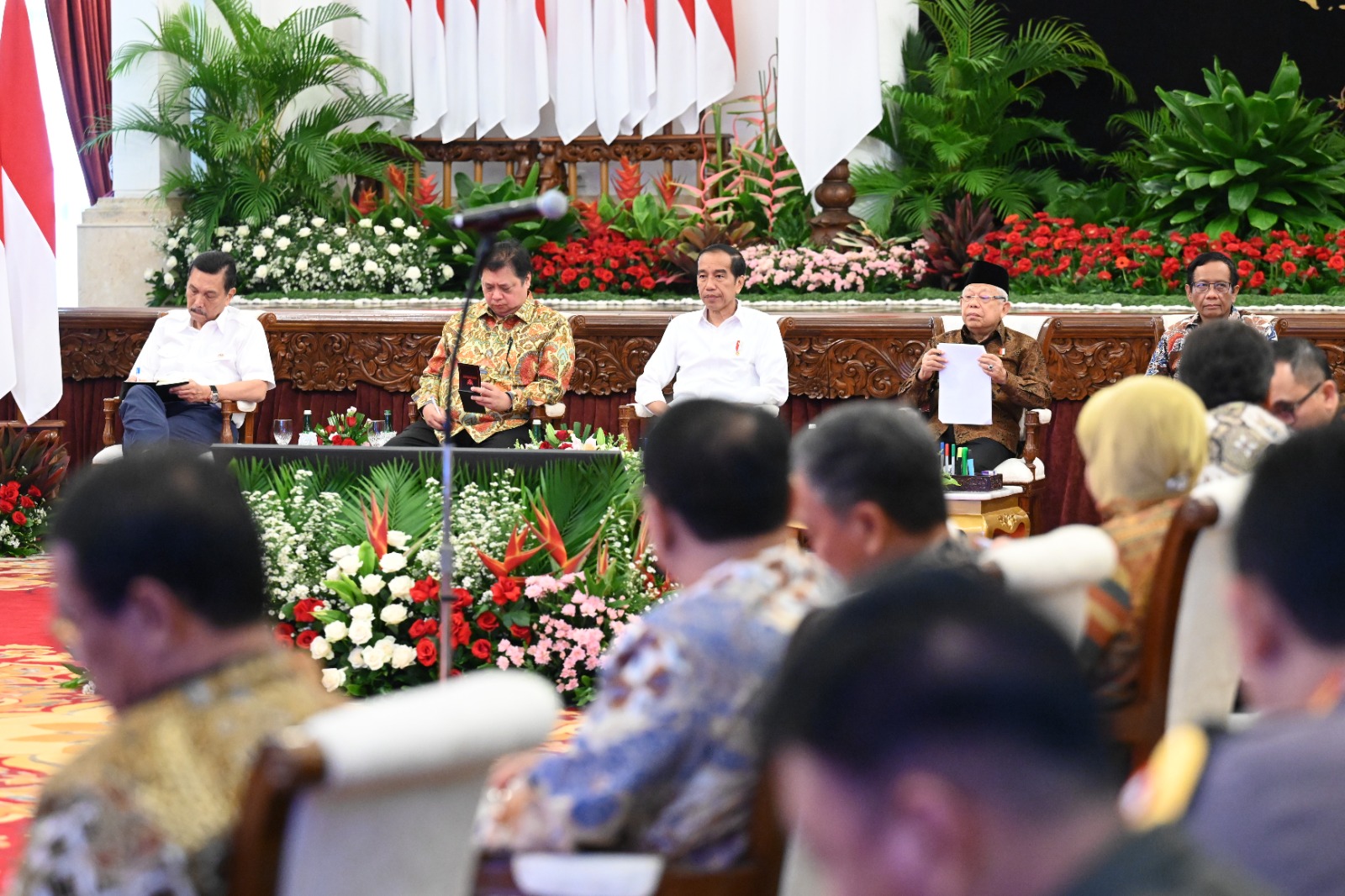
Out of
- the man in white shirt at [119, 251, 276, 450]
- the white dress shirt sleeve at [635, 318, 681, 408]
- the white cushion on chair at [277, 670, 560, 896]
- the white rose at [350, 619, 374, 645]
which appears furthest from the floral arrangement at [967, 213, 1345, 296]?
the white cushion on chair at [277, 670, 560, 896]

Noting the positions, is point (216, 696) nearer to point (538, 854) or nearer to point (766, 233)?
point (538, 854)

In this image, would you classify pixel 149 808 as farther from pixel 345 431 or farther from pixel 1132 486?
pixel 345 431

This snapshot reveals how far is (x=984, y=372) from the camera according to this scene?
562 centimetres

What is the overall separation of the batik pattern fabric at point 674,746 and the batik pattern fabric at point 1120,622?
91 centimetres

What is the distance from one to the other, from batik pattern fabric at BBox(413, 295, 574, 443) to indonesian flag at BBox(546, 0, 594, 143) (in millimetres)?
4202

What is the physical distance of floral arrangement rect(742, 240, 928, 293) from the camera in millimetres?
7891

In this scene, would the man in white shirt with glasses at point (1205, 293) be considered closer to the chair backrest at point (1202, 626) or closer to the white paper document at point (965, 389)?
the white paper document at point (965, 389)

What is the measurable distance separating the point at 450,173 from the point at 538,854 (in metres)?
8.93

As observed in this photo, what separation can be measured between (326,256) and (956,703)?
8113 millimetres

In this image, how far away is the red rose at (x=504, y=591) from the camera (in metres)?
4.10

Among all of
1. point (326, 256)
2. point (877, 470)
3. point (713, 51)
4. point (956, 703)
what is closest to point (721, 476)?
point (877, 470)

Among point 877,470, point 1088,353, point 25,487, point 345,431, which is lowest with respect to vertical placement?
point 25,487

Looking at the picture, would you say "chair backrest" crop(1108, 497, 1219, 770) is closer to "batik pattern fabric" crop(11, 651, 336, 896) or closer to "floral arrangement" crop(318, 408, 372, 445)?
"batik pattern fabric" crop(11, 651, 336, 896)

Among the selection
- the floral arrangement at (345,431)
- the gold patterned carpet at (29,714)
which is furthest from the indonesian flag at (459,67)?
the gold patterned carpet at (29,714)
